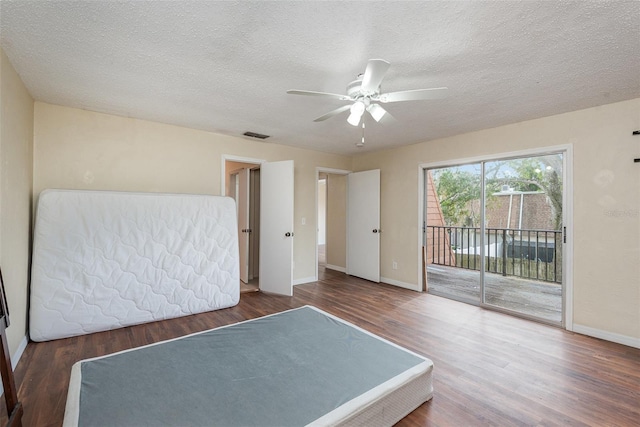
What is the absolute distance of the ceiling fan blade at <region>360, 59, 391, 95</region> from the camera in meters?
1.68

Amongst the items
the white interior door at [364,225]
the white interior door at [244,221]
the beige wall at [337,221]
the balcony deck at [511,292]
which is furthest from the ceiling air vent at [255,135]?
the balcony deck at [511,292]

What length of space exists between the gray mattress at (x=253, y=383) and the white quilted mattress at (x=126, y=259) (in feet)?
3.46

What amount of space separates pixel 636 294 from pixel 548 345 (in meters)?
1.00

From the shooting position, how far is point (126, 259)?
3.11 metres

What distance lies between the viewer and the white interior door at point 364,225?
5250 mm

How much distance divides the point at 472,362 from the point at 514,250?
246 cm

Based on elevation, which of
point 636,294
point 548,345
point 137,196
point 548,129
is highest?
point 548,129

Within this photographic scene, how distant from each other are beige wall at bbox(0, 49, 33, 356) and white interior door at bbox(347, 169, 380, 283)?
4.61 metres

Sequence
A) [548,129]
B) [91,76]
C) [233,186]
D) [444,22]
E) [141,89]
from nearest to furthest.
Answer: [444,22] < [91,76] < [141,89] < [548,129] < [233,186]

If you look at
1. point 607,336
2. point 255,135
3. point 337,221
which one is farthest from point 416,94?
point 337,221

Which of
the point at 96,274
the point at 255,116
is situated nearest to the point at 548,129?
the point at 255,116

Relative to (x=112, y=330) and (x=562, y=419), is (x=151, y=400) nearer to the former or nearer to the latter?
(x=112, y=330)

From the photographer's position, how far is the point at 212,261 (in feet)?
12.0

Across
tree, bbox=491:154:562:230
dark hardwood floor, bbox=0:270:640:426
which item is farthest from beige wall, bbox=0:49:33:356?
tree, bbox=491:154:562:230
